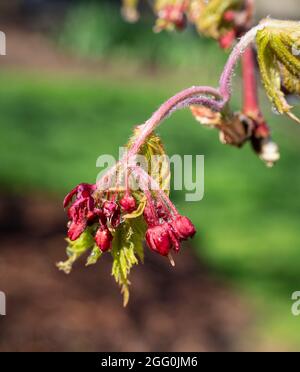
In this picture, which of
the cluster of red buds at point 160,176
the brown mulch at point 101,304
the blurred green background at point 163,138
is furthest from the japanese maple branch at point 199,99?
the brown mulch at point 101,304

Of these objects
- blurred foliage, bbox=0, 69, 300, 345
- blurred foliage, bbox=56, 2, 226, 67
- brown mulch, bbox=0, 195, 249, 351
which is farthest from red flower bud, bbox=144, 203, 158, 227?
blurred foliage, bbox=56, 2, 226, 67

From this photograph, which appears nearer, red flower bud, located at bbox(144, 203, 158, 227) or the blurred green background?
red flower bud, located at bbox(144, 203, 158, 227)

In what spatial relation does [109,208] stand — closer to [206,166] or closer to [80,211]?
[80,211]

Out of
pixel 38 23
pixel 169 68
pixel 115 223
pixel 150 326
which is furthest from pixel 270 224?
pixel 38 23

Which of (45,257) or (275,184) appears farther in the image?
(275,184)

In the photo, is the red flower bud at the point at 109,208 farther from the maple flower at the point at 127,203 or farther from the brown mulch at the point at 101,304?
the brown mulch at the point at 101,304

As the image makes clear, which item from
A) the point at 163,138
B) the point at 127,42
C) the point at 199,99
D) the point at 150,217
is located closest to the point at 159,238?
the point at 150,217

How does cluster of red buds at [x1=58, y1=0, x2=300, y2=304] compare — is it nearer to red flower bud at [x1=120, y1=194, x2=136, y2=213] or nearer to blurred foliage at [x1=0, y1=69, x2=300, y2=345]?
red flower bud at [x1=120, y1=194, x2=136, y2=213]
